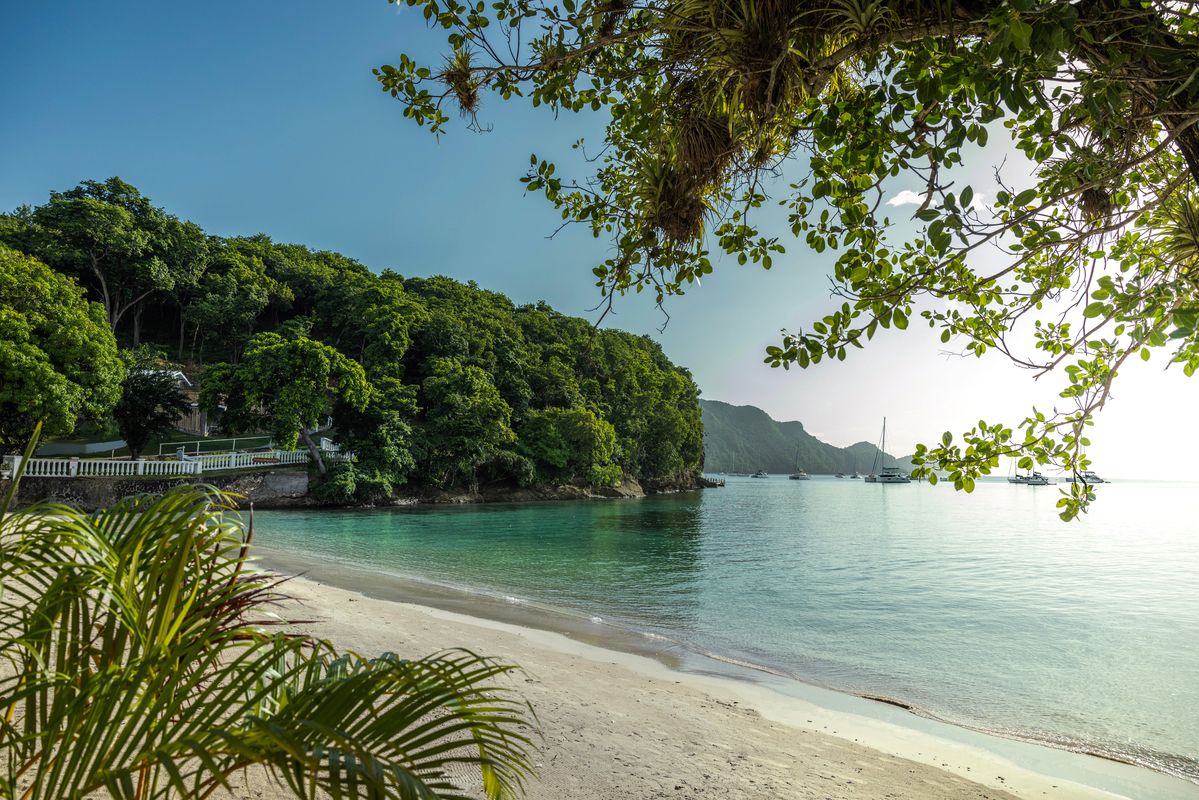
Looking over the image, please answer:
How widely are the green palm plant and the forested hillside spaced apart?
26957mm

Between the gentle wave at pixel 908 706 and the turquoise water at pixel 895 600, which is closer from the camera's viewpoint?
the gentle wave at pixel 908 706

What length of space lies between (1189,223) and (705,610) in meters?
10.2

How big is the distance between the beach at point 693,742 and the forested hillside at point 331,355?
81.1 ft

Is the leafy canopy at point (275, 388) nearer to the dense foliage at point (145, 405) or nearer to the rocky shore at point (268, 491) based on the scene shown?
the dense foliage at point (145, 405)

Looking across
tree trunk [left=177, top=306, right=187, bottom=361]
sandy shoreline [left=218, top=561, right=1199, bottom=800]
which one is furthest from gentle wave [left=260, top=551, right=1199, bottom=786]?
tree trunk [left=177, top=306, right=187, bottom=361]

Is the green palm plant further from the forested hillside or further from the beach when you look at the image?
the forested hillside

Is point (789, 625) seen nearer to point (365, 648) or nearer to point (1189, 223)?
point (365, 648)

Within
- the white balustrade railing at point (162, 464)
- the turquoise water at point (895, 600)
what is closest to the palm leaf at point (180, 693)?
the turquoise water at point (895, 600)

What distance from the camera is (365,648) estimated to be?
611 centimetres

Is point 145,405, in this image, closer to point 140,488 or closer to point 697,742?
point 140,488

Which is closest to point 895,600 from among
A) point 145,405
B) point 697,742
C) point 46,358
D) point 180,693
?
point 697,742

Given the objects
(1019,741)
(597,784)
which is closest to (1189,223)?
(597,784)

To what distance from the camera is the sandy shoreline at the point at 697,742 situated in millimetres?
3727

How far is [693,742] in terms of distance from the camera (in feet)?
14.7
